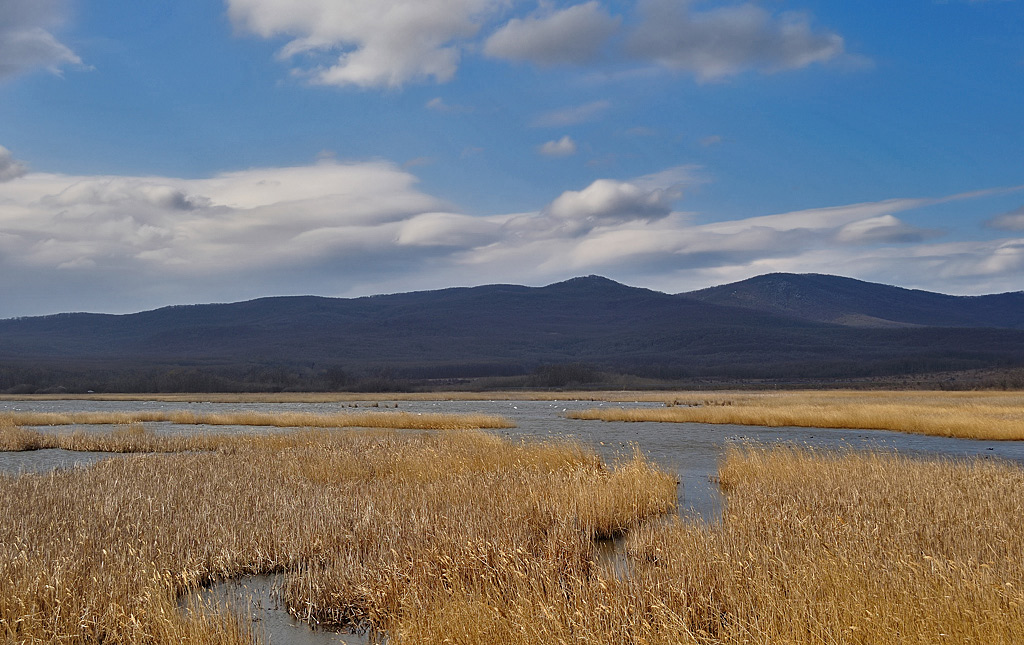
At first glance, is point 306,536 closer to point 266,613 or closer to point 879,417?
point 266,613

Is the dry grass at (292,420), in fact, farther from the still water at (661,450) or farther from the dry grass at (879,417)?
the dry grass at (879,417)

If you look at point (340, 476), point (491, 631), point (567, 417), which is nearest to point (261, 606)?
point (491, 631)

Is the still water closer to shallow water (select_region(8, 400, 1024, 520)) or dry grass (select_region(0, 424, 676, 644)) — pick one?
shallow water (select_region(8, 400, 1024, 520))

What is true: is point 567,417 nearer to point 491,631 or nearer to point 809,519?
point 809,519

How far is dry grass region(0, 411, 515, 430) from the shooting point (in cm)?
3997

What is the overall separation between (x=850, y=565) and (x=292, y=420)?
124 ft

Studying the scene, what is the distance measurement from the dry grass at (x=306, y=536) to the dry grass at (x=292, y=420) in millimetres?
20146

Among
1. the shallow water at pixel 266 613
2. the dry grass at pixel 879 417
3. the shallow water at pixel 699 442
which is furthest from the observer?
the dry grass at pixel 879 417

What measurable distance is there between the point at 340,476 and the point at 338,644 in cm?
1003

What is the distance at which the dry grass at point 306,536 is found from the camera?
26.2 feet

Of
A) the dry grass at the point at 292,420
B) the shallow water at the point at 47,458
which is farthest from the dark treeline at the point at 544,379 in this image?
the shallow water at the point at 47,458

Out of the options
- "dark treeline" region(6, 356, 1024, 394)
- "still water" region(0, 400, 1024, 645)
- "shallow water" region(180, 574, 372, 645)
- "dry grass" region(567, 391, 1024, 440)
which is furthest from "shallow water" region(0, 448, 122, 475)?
"dark treeline" region(6, 356, 1024, 394)

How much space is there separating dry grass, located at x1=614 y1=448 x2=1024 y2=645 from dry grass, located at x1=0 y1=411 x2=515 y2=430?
2614cm

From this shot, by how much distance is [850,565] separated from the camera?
851 centimetres
